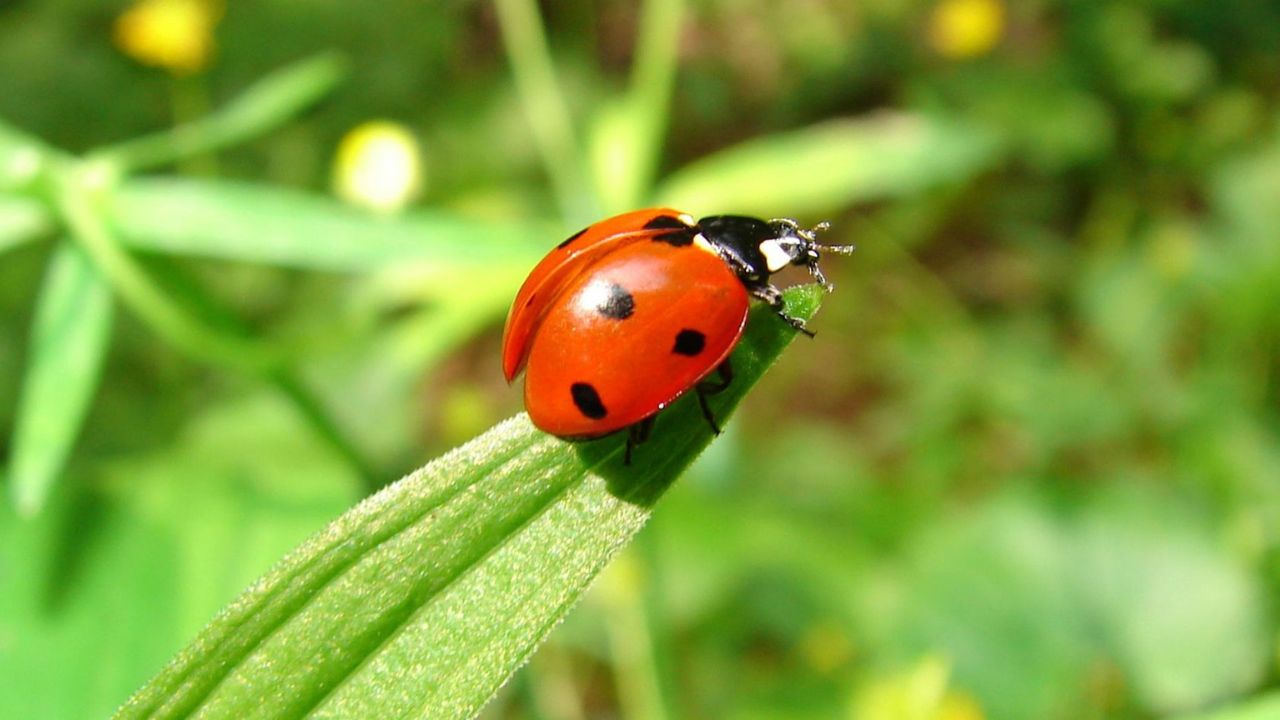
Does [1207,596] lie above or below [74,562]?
below

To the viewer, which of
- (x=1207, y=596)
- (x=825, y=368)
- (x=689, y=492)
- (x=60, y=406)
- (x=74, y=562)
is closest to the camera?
(x=60, y=406)

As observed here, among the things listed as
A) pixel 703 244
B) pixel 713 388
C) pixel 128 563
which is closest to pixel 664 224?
→ pixel 703 244

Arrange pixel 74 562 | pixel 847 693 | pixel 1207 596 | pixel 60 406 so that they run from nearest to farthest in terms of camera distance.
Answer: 1. pixel 60 406
2. pixel 74 562
3. pixel 1207 596
4. pixel 847 693

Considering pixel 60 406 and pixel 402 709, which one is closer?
pixel 402 709

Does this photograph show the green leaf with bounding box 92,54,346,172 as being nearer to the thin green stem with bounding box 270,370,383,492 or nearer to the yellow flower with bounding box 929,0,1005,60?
the thin green stem with bounding box 270,370,383,492

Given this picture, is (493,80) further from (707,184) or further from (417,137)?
(707,184)

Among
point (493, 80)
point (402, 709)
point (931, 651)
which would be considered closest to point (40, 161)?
point (402, 709)

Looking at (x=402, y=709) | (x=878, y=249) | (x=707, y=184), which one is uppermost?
(x=402, y=709)
